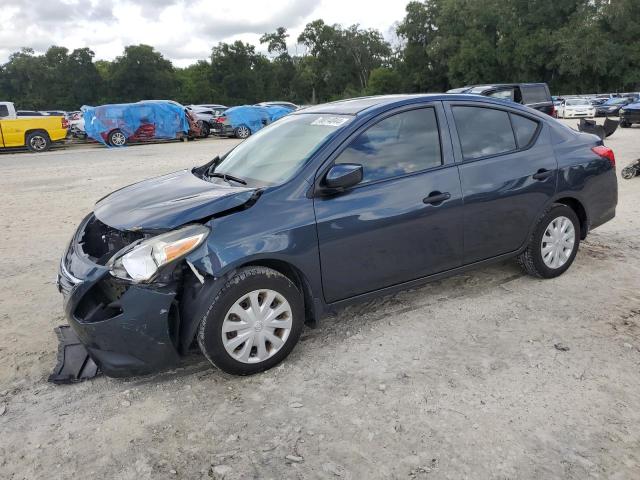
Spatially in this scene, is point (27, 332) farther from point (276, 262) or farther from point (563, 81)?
point (563, 81)

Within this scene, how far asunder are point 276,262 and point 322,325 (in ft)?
3.05

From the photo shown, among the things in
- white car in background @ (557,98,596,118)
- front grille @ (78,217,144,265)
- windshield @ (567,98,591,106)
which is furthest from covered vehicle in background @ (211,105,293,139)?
front grille @ (78,217,144,265)

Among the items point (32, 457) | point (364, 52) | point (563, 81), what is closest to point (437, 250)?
point (32, 457)

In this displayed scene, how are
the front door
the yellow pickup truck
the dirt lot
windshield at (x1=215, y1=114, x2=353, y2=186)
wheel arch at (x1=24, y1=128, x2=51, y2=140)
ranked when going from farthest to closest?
1. wheel arch at (x1=24, y1=128, x2=51, y2=140)
2. the yellow pickup truck
3. windshield at (x1=215, y1=114, x2=353, y2=186)
4. the front door
5. the dirt lot

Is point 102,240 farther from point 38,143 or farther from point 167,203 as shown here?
point 38,143

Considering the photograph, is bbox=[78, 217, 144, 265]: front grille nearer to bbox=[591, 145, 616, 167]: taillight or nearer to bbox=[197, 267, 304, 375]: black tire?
bbox=[197, 267, 304, 375]: black tire

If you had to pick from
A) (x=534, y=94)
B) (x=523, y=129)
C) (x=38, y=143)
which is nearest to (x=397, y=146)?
(x=523, y=129)

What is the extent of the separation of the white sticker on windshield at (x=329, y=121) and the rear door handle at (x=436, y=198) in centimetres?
80

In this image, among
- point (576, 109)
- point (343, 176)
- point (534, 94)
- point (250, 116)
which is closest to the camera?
point (343, 176)

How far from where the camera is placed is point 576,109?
29266 mm

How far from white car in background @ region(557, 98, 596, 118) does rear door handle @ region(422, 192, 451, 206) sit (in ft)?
95.3

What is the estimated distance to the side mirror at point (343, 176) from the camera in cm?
343

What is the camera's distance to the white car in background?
95.2ft

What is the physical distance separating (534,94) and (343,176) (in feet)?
53.6
